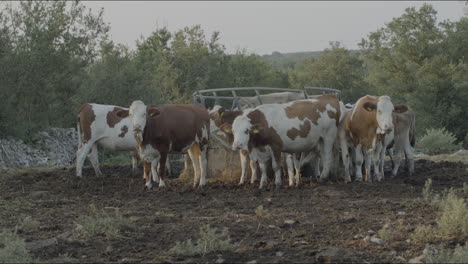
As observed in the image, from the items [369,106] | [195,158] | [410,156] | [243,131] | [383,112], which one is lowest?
[410,156]

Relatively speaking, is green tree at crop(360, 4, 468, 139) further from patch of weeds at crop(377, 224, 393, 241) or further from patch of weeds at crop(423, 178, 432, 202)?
patch of weeds at crop(377, 224, 393, 241)

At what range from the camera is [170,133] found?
13.7 m

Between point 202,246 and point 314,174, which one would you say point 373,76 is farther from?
point 202,246

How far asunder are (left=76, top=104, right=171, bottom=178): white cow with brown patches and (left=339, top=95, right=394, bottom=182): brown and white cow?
5260 mm

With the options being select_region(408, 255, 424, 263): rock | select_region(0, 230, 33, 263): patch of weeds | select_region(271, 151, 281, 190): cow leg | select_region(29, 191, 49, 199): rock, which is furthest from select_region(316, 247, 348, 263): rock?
select_region(29, 191, 49, 199): rock

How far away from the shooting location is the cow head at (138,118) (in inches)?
516

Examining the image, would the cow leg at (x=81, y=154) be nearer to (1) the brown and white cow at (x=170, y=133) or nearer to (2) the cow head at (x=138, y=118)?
(1) the brown and white cow at (x=170, y=133)

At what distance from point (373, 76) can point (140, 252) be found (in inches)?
1669

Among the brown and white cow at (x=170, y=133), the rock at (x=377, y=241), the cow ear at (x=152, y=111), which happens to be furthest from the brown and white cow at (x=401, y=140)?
the rock at (x=377, y=241)

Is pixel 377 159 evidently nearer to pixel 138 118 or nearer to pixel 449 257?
pixel 138 118

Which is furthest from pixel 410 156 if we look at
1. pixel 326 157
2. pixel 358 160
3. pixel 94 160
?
pixel 94 160

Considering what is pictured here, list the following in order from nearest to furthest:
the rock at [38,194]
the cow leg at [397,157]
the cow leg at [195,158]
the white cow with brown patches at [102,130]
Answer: the rock at [38,194]
the cow leg at [195,158]
the cow leg at [397,157]
the white cow with brown patches at [102,130]

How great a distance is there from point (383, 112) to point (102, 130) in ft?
22.4

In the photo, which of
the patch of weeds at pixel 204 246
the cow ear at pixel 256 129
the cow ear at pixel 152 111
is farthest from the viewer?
the cow ear at pixel 152 111
